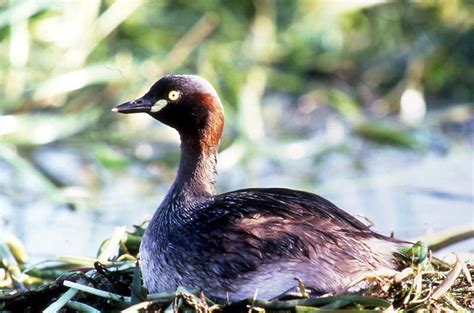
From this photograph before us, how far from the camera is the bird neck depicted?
16.4ft

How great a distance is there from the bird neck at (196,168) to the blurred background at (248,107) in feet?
5.72

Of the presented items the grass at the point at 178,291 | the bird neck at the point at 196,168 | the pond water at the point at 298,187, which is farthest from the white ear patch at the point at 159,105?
the pond water at the point at 298,187

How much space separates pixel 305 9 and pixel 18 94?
10.9ft

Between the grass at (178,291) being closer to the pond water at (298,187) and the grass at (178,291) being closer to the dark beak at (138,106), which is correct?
the dark beak at (138,106)

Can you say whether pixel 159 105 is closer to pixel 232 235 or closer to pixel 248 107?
pixel 232 235

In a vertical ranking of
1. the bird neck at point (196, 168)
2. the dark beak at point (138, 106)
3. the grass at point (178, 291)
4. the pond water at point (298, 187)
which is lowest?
the grass at point (178, 291)

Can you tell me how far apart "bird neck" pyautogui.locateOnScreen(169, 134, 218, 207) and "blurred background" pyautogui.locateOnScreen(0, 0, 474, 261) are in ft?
5.72

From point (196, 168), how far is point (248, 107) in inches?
162

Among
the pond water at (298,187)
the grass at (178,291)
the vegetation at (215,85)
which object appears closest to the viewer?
the grass at (178,291)

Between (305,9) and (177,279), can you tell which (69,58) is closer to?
(305,9)

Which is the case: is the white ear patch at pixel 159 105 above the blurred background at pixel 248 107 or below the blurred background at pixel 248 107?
below

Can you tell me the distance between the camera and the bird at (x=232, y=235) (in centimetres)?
438

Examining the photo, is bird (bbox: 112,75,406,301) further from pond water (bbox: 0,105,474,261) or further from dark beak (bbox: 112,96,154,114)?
pond water (bbox: 0,105,474,261)

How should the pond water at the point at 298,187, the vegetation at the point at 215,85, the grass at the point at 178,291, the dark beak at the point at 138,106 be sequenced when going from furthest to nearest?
the vegetation at the point at 215,85 → the pond water at the point at 298,187 → the dark beak at the point at 138,106 → the grass at the point at 178,291
